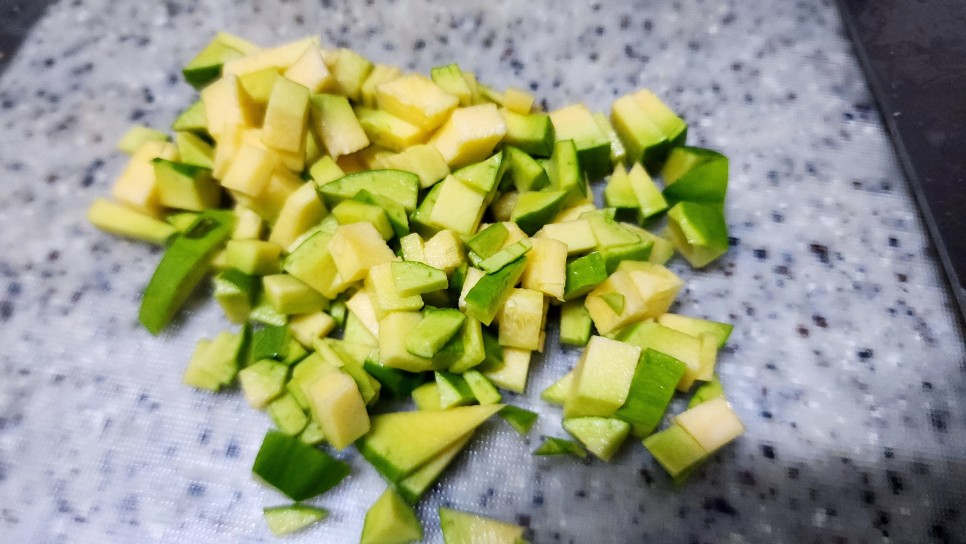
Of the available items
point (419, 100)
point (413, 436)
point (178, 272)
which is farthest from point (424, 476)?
point (419, 100)

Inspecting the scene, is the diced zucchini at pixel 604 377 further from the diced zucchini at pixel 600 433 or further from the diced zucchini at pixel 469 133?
the diced zucchini at pixel 469 133

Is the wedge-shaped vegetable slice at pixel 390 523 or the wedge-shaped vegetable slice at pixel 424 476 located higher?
the wedge-shaped vegetable slice at pixel 424 476

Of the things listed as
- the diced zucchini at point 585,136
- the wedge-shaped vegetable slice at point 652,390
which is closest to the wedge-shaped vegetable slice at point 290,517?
the wedge-shaped vegetable slice at point 652,390

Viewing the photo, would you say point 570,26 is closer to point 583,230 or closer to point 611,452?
point 583,230

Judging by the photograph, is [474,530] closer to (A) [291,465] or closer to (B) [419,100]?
(A) [291,465]

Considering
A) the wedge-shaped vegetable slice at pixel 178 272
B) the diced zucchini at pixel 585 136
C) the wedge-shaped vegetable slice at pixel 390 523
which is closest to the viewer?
the wedge-shaped vegetable slice at pixel 390 523

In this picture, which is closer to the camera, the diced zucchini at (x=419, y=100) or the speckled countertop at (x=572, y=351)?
the speckled countertop at (x=572, y=351)

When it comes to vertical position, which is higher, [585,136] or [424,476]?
[585,136]
